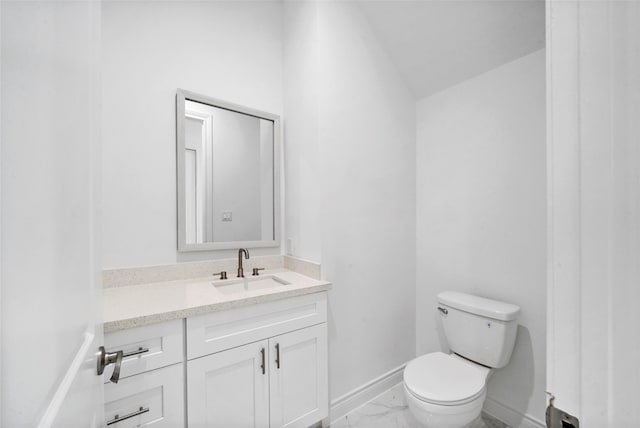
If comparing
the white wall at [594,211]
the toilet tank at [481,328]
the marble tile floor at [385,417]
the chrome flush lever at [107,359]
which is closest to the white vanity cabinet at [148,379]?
the chrome flush lever at [107,359]

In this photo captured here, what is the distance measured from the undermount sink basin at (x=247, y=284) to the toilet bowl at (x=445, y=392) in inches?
33.3

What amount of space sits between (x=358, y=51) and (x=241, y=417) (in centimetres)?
218

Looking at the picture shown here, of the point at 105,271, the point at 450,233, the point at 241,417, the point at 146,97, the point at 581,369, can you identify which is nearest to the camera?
the point at 581,369

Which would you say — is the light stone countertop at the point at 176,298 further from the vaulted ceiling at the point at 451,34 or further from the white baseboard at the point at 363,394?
the vaulted ceiling at the point at 451,34

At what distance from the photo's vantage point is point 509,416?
1575 mm

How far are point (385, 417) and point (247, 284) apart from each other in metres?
1.20

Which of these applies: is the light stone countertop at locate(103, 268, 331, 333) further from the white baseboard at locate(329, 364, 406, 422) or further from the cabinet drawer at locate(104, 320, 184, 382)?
the white baseboard at locate(329, 364, 406, 422)

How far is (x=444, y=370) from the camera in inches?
55.9

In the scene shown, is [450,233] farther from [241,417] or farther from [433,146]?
[241,417]

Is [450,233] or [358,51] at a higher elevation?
[358,51]

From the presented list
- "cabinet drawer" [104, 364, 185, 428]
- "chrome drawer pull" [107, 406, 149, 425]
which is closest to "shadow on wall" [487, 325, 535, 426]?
"cabinet drawer" [104, 364, 185, 428]

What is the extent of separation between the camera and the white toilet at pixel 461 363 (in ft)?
3.95

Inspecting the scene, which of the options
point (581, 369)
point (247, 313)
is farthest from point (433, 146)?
point (581, 369)

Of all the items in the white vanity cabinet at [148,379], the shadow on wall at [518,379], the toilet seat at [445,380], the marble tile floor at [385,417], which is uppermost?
the white vanity cabinet at [148,379]
